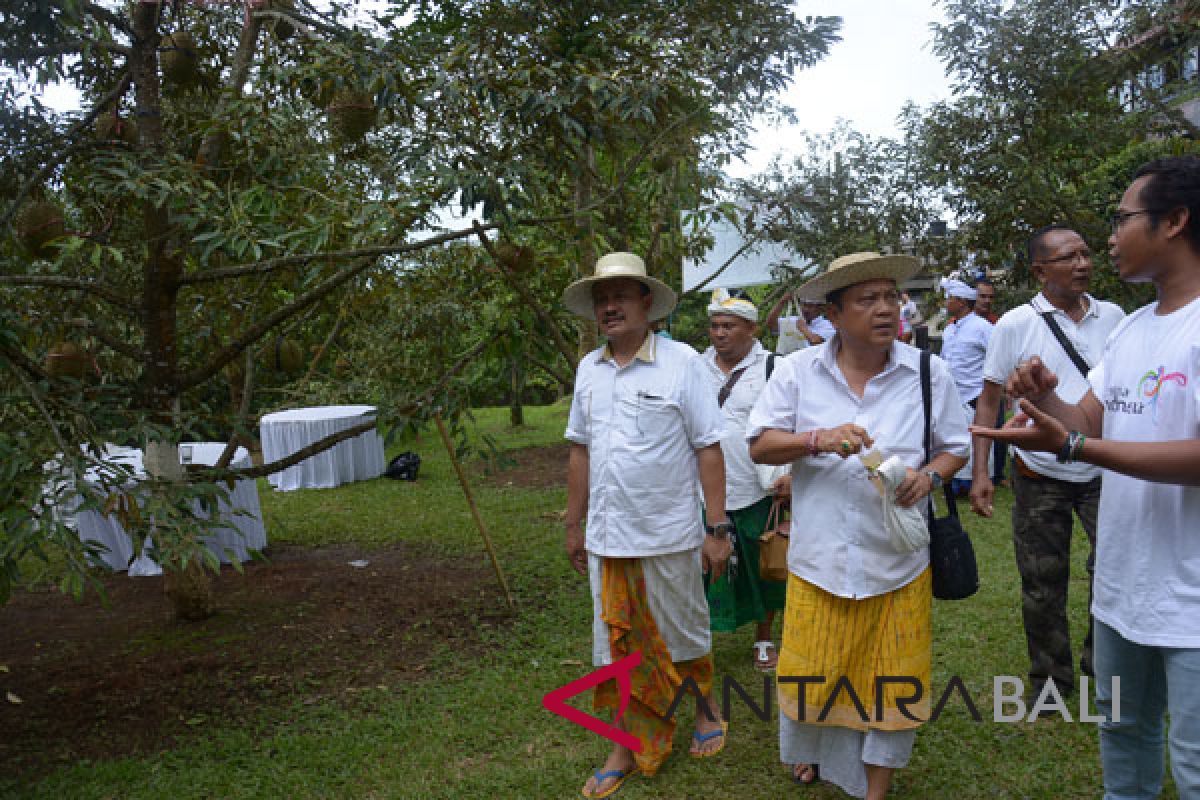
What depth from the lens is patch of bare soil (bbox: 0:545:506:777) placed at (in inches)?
165

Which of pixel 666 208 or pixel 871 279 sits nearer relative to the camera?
pixel 871 279

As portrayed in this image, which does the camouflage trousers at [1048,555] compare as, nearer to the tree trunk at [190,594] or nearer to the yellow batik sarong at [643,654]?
the yellow batik sarong at [643,654]

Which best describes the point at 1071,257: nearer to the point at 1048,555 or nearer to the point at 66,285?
the point at 1048,555

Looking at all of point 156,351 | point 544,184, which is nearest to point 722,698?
point 544,184

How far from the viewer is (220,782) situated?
142 inches

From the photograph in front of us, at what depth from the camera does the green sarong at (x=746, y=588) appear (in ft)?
14.5

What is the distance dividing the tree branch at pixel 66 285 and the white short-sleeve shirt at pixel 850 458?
2984 mm

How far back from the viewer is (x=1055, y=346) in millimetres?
Result: 3617

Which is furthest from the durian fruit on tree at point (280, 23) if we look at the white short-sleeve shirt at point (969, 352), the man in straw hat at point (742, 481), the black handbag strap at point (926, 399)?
the white short-sleeve shirt at point (969, 352)

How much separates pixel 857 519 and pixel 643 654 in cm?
110

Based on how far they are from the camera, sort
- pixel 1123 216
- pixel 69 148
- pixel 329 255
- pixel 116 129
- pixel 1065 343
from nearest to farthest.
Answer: pixel 1123 216, pixel 1065 343, pixel 329 255, pixel 69 148, pixel 116 129

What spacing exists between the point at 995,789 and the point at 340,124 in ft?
13.4

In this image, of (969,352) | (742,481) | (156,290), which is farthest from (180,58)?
(969,352)

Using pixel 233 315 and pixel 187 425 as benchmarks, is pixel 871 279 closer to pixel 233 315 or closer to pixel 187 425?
pixel 187 425
